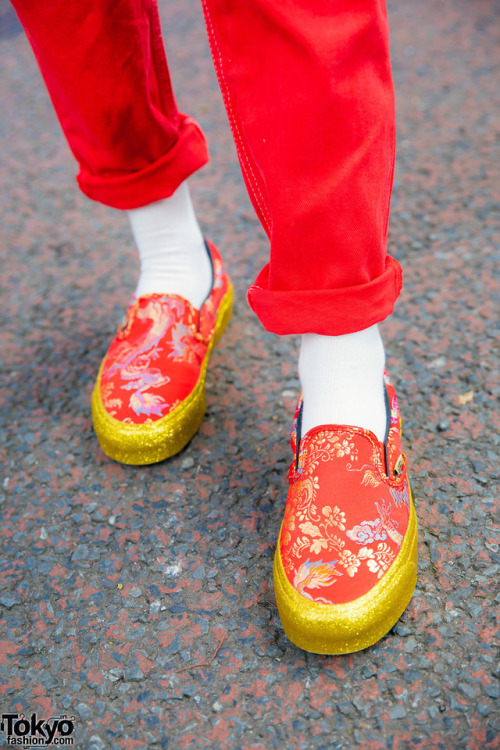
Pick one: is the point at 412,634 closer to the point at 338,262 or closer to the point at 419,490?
the point at 419,490

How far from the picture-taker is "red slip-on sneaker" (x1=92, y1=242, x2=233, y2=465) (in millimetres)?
1036

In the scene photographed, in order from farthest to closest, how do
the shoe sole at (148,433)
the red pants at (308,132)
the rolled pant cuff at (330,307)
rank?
the shoe sole at (148,433) → the rolled pant cuff at (330,307) → the red pants at (308,132)

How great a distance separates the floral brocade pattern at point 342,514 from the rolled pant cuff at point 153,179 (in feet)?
1.58

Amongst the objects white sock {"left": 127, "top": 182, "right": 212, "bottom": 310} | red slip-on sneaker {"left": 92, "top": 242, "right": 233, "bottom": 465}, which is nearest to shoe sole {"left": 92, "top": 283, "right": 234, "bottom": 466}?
red slip-on sneaker {"left": 92, "top": 242, "right": 233, "bottom": 465}

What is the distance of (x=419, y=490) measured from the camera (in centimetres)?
99

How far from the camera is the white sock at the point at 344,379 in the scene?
831 mm

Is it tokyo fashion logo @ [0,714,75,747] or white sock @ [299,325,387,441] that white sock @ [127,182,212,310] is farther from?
tokyo fashion logo @ [0,714,75,747]

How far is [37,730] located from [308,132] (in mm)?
749

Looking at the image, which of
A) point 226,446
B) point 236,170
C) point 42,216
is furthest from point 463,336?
point 42,216

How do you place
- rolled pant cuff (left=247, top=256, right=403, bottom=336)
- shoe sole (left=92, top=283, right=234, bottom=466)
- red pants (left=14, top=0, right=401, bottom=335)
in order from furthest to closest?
shoe sole (left=92, top=283, right=234, bottom=466), rolled pant cuff (left=247, top=256, right=403, bottom=336), red pants (left=14, top=0, right=401, bottom=335)

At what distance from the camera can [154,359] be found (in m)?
1.08

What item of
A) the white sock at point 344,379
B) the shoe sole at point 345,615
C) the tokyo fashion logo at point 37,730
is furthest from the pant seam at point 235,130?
the tokyo fashion logo at point 37,730

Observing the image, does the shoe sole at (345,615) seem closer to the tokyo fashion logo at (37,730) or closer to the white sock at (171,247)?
the tokyo fashion logo at (37,730)

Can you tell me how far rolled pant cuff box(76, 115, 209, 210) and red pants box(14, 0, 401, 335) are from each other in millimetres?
197
